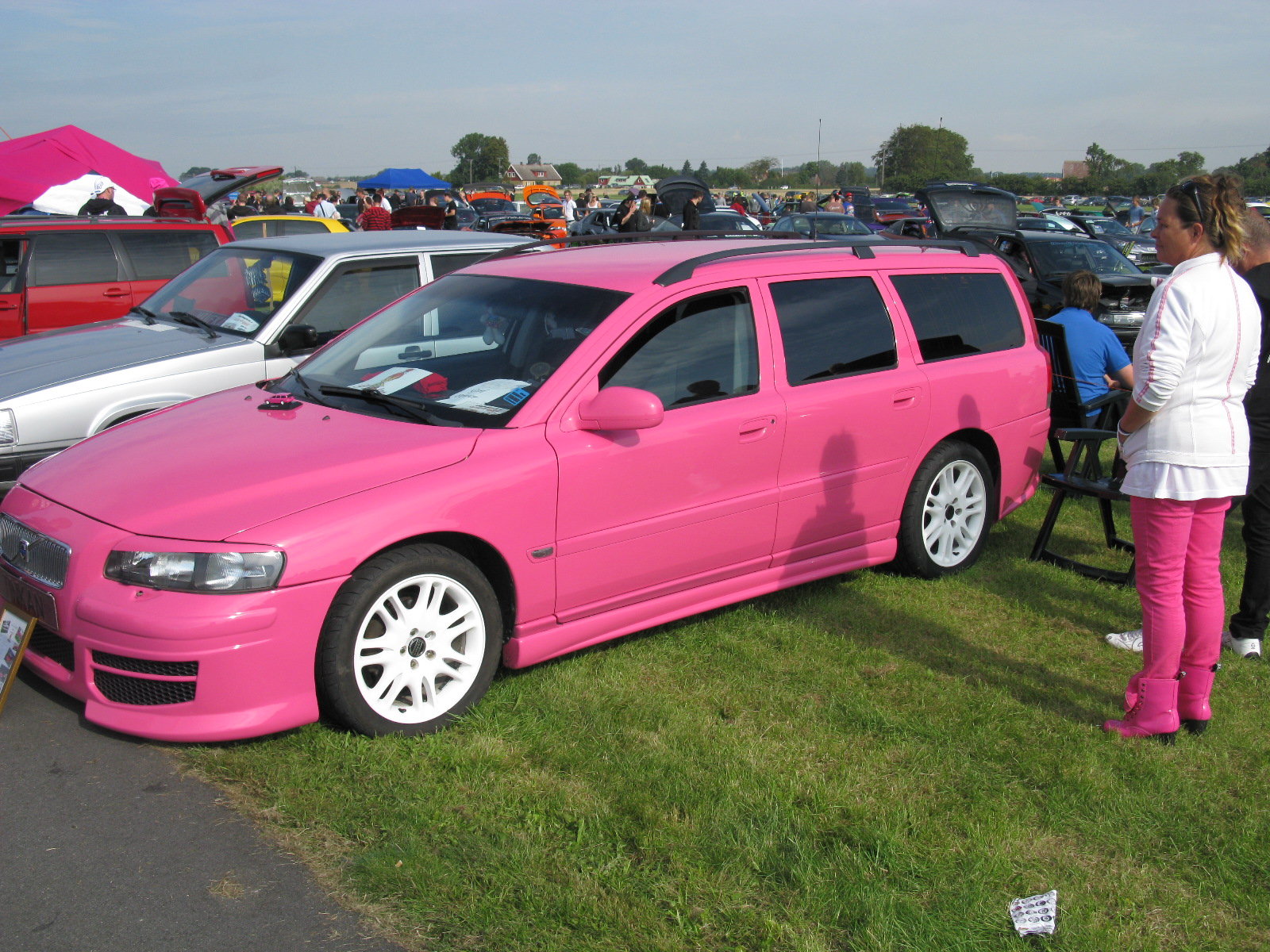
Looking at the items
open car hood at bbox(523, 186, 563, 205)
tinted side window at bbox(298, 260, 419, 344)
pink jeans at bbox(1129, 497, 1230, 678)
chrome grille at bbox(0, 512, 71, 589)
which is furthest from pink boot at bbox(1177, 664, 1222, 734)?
open car hood at bbox(523, 186, 563, 205)

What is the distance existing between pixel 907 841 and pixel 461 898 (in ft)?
4.29

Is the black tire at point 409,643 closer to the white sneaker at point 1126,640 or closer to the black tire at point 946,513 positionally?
the black tire at point 946,513

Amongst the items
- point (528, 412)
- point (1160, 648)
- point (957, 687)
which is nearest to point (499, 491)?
point (528, 412)

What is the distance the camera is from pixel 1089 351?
667cm

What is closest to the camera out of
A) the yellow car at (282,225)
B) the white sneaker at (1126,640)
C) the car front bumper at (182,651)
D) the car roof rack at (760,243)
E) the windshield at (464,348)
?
the car front bumper at (182,651)

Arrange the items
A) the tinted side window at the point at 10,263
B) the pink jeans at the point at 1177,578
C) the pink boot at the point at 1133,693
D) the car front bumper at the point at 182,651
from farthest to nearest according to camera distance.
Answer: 1. the tinted side window at the point at 10,263
2. the pink boot at the point at 1133,693
3. the pink jeans at the point at 1177,578
4. the car front bumper at the point at 182,651

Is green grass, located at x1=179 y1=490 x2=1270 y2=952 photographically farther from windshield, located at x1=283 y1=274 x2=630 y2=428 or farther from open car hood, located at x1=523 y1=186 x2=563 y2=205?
open car hood, located at x1=523 y1=186 x2=563 y2=205

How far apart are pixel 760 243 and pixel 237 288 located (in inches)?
132

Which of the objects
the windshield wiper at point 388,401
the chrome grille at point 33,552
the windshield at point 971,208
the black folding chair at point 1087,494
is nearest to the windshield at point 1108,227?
the windshield at point 971,208

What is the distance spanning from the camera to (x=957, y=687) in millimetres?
4172

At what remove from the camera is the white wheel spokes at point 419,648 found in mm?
3484

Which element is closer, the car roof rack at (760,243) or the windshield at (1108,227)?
the car roof rack at (760,243)

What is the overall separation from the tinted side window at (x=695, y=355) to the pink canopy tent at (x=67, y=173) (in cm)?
1497

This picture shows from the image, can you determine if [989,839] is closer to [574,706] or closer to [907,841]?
[907,841]
